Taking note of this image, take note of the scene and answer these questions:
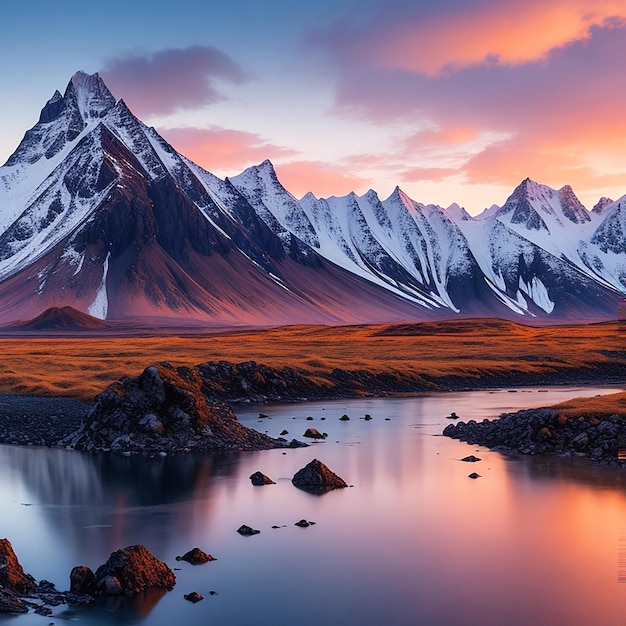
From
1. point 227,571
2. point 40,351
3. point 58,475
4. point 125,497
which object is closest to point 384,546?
point 227,571

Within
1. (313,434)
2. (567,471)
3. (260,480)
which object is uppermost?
(313,434)

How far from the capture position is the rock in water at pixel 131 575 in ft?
80.6

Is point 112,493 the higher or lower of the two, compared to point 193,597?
higher

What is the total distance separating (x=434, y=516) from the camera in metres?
34.1

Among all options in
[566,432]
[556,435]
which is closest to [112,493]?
[556,435]

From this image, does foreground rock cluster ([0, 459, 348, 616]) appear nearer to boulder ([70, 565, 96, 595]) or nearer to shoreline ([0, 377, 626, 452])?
boulder ([70, 565, 96, 595])

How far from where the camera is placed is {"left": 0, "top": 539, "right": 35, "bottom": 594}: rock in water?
2439 cm

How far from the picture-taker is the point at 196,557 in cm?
2781

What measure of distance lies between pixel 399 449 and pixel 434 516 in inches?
641

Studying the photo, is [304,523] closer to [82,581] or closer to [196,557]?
[196,557]

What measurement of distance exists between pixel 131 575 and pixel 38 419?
112 ft

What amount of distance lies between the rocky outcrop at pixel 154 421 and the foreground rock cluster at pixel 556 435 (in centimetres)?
1347

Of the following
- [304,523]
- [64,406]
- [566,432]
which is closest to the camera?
[304,523]

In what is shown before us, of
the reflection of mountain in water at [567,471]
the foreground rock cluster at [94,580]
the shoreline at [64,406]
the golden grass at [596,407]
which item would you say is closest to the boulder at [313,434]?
the shoreline at [64,406]
